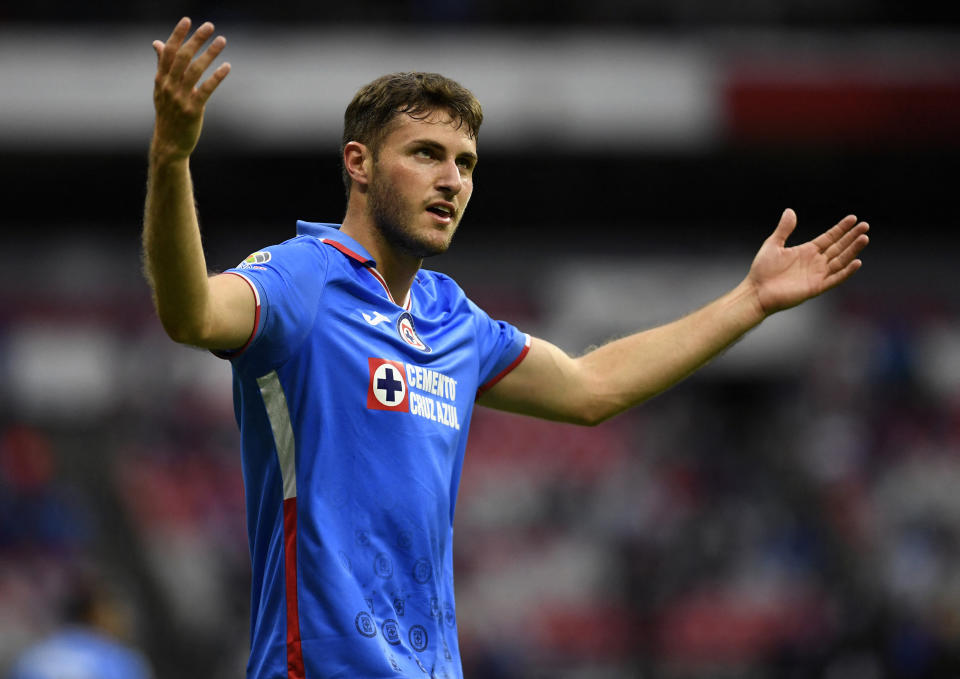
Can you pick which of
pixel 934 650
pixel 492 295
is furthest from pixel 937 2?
pixel 934 650

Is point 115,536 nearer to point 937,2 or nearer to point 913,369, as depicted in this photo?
point 913,369

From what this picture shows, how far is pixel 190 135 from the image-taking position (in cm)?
259

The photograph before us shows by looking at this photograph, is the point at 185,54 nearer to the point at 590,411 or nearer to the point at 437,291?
the point at 437,291

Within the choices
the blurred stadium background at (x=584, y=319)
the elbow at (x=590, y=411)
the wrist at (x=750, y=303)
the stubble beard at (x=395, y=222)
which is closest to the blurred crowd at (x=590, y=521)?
the blurred stadium background at (x=584, y=319)

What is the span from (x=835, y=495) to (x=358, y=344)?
13.9 meters

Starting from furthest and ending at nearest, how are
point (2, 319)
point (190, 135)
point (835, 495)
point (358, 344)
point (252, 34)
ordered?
point (2, 319)
point (252, 34)
point (835, 495)
point (358, 344)
point (190, 135)

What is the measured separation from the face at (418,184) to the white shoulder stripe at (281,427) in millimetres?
510

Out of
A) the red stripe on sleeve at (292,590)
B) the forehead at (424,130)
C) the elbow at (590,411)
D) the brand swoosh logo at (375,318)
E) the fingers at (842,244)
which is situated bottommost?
the red stripe on sleeve at (292,590)

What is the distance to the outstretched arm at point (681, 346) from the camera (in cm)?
370

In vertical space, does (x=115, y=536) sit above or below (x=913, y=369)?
below

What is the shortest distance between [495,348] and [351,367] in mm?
659

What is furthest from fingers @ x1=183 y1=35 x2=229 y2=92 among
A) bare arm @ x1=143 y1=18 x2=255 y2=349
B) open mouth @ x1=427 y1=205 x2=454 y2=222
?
open mouth @ x1=427 y1=205 x2=454 y2=222

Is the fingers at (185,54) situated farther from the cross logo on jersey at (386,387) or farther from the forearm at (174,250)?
the cross logo on jersey at (386,387)

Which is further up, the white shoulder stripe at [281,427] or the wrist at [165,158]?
the wrist at [165,158]
